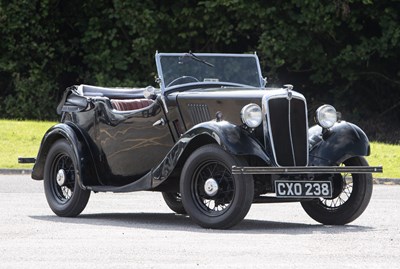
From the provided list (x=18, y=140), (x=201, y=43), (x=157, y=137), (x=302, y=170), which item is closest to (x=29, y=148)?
(x=18, y=140)

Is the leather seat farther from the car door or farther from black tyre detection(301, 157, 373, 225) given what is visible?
black tyre detection(301, 157, 373, 225)

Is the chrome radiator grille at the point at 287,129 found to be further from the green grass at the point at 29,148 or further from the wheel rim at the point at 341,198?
the green grass at the point at 29,148

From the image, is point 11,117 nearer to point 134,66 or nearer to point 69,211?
point 134,66

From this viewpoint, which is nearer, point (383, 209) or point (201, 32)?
point (383, 209)

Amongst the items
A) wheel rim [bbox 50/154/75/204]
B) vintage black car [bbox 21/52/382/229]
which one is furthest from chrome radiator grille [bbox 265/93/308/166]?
wheel rim [bbox 50/154/75/204]

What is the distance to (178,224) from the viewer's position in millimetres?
11469

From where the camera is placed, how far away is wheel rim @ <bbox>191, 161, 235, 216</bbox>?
10.7m

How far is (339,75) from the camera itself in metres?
29.2

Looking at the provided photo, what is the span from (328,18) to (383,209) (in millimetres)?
14637

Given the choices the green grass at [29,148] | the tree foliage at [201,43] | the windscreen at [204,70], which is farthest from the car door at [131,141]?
the tree foliage at [201,43]

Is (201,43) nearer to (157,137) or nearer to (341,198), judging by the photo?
(157,137)

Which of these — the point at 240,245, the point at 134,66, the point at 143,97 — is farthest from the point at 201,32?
the point at 240,245

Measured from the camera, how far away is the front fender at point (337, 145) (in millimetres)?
11266

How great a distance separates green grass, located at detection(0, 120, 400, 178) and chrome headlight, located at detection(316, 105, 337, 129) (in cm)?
739
